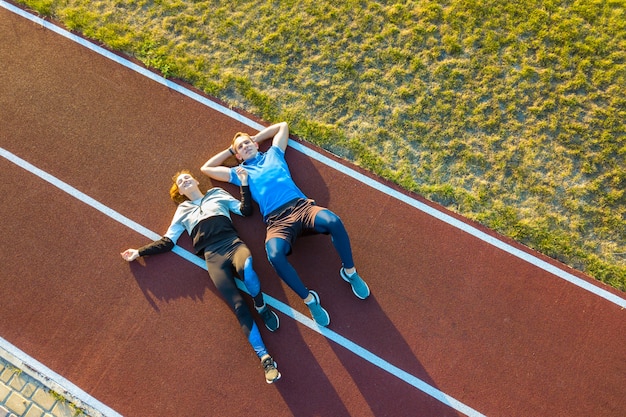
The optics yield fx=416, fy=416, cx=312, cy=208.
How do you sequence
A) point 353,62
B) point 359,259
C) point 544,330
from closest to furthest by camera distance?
point 544,330 → point 359,259 → point 353,62

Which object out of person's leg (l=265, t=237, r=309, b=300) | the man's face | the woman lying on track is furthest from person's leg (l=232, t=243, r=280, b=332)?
the man's face

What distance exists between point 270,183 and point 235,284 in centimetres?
147

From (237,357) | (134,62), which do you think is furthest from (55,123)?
(237,357)

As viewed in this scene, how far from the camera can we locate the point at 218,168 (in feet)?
19.8

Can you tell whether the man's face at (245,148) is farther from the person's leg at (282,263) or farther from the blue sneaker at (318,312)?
the blue sneaker at (318,312)

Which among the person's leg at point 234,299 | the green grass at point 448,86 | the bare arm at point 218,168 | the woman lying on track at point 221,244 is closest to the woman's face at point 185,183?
the woman lying on track at point 221,244

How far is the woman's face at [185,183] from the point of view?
19.2 feet

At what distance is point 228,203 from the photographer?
5992mm

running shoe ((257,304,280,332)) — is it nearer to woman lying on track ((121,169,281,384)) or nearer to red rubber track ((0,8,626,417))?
woman lying on track ((121,169,281,384))

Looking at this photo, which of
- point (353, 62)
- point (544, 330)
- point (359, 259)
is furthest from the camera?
point (353, 62)

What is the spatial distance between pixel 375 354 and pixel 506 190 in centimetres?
300

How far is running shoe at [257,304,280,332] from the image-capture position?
5672 mm

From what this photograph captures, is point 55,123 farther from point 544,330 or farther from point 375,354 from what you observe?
point 544,330

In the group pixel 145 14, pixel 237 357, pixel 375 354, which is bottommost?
pixel 237 357
